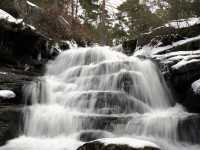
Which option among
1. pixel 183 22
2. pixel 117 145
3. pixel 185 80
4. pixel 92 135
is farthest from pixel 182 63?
pixel 117 145

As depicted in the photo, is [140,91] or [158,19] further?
[158,19]

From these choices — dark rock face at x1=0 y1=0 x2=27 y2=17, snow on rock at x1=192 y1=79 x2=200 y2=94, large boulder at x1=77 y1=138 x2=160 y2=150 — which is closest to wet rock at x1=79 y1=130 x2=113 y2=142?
large boulder at x1=77 y1=138 x2=160 y2=150

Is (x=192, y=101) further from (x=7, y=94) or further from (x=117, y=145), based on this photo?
(x=7, y=94)

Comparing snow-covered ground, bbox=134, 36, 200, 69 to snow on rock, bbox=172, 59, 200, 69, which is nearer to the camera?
snow on rock, bbox=172, 59, 200, 69

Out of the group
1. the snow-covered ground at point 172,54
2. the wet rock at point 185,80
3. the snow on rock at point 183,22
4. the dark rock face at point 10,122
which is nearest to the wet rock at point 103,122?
the dark rock face at point 10,122

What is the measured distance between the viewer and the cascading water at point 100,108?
838 centimetres

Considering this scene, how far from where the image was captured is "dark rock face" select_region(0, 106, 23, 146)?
27.7 feet

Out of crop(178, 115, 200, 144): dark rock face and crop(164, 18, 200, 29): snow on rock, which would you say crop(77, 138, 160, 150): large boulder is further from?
crop(164, 18, 200, 29): snow on rock

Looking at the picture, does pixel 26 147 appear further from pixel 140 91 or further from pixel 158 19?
pixel 158 19

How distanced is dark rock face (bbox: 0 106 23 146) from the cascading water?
20 centimetres

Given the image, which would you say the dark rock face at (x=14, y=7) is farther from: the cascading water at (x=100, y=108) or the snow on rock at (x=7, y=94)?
the snow on rock at (x=7, y=94)

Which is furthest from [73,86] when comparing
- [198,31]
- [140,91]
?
[198,31]

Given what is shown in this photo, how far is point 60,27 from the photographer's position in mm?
17703

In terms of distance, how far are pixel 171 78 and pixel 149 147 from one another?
517 centimetres
